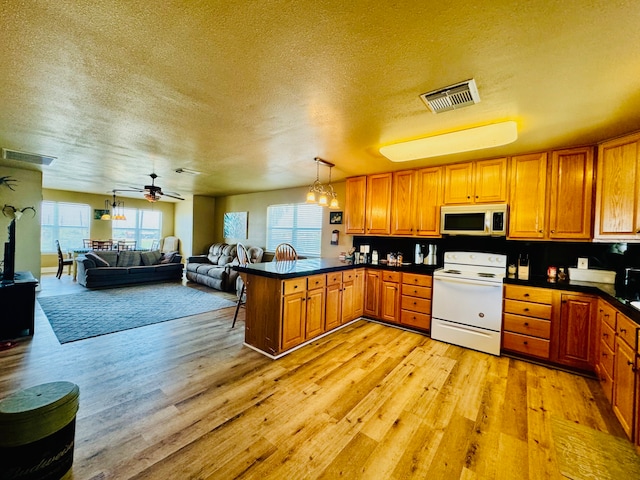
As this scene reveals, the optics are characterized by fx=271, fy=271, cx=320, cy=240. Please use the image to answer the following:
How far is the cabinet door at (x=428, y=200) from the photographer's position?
12.6 feet

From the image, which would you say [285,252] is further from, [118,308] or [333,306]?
[118,308]

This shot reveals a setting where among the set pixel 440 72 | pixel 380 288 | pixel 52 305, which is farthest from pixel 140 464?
pixel 52 305

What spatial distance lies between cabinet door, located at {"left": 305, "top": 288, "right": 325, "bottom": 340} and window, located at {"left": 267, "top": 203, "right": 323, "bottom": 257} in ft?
8.03

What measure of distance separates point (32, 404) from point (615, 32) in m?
3.52

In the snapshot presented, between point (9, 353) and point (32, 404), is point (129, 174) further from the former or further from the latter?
point (32, 404)

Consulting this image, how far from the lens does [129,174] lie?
5.33 metres

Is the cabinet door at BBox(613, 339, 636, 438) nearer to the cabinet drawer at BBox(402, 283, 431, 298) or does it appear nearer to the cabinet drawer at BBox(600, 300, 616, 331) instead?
the cabinet drawer at BBox(600, 300, 616, 331)

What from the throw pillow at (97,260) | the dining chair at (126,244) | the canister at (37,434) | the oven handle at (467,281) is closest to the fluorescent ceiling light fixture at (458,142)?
the oven handle at (467,281)

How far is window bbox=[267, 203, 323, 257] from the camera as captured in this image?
5922mm

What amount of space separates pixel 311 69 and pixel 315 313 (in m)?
2.60

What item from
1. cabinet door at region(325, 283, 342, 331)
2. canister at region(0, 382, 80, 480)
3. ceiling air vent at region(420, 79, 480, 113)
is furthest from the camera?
cabinet door at region(325, 283, 342, 331)

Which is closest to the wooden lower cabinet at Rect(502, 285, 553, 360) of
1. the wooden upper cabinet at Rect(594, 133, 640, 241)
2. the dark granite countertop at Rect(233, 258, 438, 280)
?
the wooden upper cabinet at Rect(594, 133, 640, 241)

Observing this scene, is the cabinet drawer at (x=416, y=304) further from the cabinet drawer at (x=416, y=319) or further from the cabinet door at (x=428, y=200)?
the cabinet door at (x=428, y=200)

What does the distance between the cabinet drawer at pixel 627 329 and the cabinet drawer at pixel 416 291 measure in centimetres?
183
